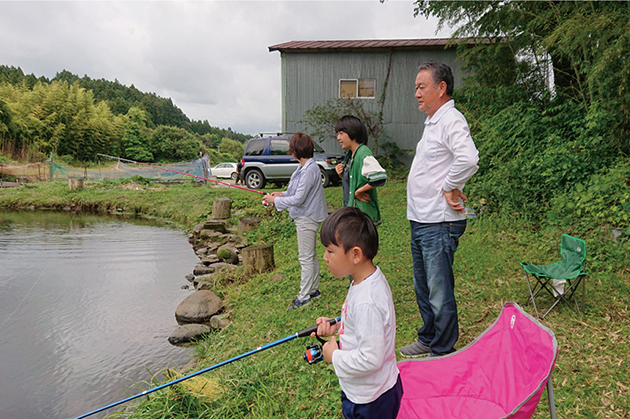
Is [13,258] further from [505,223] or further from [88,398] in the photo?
[505,223]

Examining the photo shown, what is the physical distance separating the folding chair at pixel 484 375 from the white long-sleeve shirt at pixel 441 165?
0.68 m

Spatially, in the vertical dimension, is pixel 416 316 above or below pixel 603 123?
below

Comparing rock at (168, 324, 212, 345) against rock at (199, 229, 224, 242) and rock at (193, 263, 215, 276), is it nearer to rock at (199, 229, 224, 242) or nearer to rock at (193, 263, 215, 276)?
rock at (193, 263, 215, 276)

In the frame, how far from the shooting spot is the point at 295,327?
3.69 metres

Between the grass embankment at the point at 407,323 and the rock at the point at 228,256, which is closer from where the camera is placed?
the grass embankment at the point at 407,323

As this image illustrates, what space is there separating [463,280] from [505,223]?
231cm

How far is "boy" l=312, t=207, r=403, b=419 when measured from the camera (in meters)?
1.53

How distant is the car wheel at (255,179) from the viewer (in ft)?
40.4

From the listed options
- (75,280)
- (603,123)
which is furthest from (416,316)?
(75,280)

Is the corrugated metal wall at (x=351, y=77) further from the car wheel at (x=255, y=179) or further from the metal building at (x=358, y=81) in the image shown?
the car wheel at (x=255, y=179)

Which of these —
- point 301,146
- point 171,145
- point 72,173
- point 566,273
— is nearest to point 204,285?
point 301,146

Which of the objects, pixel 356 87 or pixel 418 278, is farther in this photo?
pixel 356 87

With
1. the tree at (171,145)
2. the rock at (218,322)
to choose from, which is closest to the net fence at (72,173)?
the rock at (218,322)

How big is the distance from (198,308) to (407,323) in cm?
258
